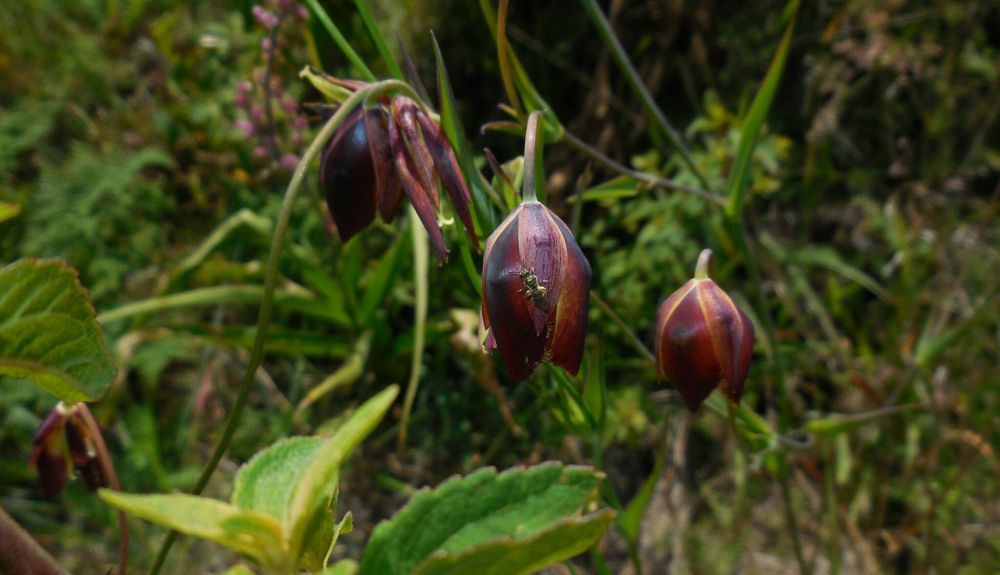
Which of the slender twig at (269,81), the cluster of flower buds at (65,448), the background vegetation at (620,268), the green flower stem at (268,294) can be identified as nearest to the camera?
the green flower stem at (268,294)

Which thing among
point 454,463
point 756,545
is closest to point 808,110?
point 756,545

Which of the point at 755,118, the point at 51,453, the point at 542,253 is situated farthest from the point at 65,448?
the point at 755,118

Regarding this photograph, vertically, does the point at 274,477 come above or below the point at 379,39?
below

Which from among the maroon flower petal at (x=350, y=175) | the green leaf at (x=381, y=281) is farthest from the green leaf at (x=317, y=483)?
the green leaf at (x=381, y=281)

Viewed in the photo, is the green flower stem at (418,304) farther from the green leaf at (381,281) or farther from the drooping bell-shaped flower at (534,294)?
the drooping bell-shaped flower at (534,294)

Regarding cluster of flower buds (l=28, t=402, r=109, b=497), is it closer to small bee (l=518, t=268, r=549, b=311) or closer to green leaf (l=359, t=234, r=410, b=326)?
small bee (l=518, t=268, r=549, b=311)

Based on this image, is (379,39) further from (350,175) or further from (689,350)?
(689,350)
